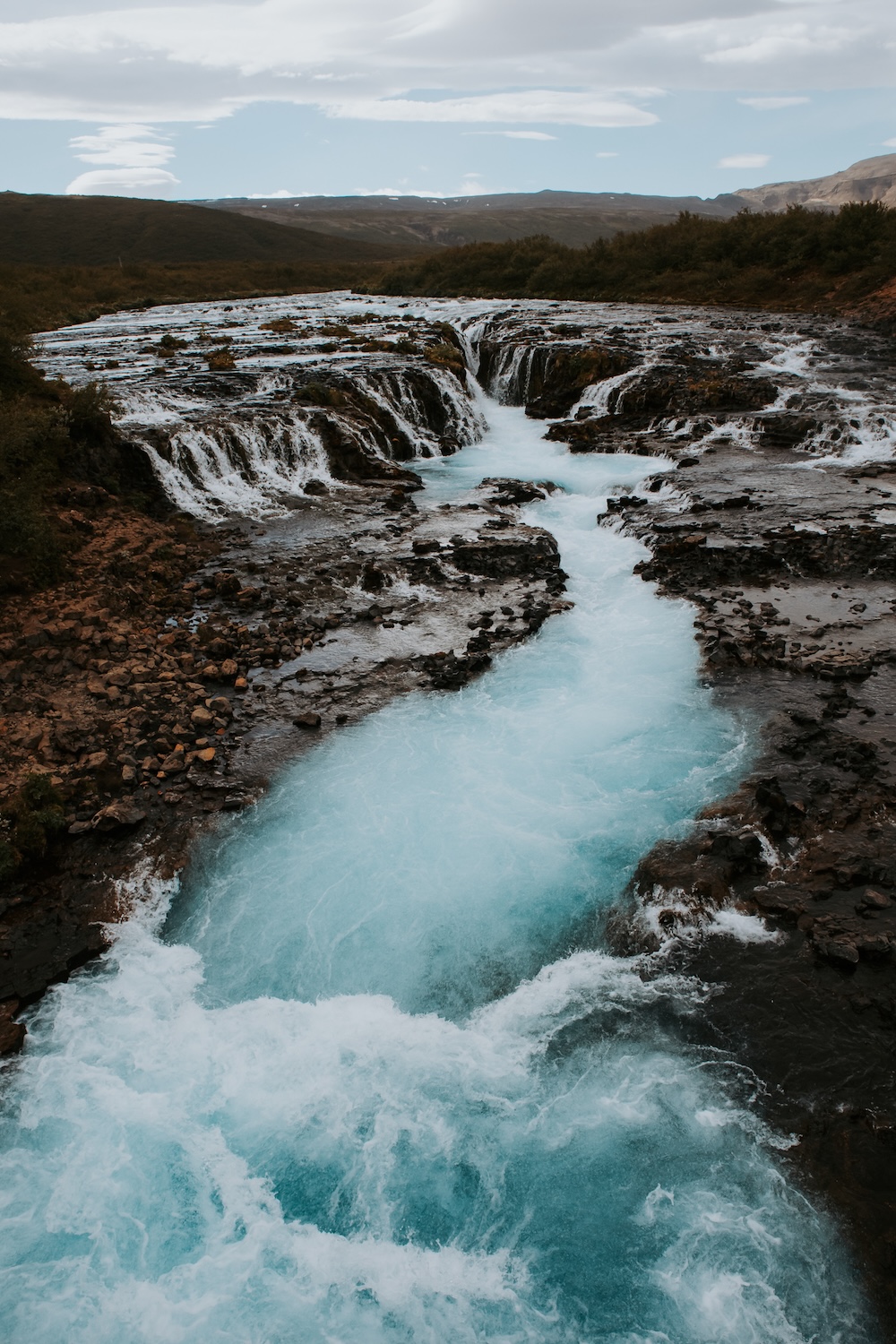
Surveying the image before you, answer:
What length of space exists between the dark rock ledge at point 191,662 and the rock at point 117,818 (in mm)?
24

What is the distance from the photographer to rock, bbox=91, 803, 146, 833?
9312 mm

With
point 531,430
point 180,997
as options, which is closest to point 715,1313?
point 180,997

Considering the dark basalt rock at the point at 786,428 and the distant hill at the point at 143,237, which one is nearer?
the dark basalt rock at the point at 786,428

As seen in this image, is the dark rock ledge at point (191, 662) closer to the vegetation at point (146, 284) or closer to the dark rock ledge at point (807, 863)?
the dark rock ledge at point (807, 863)

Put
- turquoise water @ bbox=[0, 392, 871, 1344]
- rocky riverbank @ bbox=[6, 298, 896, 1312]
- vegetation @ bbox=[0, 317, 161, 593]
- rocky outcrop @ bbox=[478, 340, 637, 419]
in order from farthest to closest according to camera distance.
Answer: rocky outcrop @ bbox=[478, 340, 637, 419] < vegetation @ bbox=[0, 317, 161, 593] < rocky riverbank @ bbox=[6, 298, 896, 1312] < turquoise water @ bbox=[0, 392, 871, 1344]

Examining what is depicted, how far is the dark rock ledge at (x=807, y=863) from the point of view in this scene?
6.20 meters

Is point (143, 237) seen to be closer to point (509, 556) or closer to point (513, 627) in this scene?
point (509, 556)

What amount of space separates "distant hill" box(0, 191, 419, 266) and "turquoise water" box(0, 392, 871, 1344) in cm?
9508

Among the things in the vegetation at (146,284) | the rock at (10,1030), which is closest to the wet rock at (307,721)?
the rock at (10,1030)

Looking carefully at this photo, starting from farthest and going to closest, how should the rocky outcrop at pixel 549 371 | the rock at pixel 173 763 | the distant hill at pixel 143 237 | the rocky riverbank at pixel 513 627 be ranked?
the distant hill at pixel 143 237
the rocky outcrop at pixel 549 371
the rock at pixel 173 763
the rocky riverbank at pixel 513 627

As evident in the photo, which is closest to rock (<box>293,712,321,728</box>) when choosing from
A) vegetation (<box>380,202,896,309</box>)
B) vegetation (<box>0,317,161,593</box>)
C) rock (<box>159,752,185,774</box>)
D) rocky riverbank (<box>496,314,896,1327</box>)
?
rock (<box>159,752,185,774</box>)

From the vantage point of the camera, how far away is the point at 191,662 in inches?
494

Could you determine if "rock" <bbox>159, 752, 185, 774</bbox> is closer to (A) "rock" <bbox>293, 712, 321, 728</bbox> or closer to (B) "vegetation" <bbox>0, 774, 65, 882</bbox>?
(B) "vegetation" <bbox>0, 774, 65, 882</bbox>

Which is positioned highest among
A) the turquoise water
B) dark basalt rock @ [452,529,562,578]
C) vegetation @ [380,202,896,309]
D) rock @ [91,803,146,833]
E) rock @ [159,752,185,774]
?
vegetation @ [380,202,896,309]
